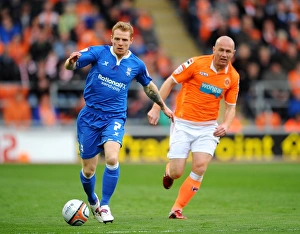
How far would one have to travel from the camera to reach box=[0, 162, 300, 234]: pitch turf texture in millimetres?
9305

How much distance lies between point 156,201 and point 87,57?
402 centimetres

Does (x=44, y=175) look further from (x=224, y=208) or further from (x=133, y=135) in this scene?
(x=224, y=208)

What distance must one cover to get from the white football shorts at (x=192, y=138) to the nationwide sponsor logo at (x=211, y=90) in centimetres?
41

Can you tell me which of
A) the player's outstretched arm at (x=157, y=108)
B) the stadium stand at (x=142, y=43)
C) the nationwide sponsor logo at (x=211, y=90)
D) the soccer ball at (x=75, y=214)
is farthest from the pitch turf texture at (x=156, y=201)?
the stadium stand at (x=142, y=43)

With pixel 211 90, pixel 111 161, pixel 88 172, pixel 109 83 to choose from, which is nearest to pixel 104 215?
pixel 111 161

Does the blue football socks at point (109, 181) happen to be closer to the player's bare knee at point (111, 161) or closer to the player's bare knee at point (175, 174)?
the player's bare knee at point (111, 161)

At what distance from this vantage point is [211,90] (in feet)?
36.2

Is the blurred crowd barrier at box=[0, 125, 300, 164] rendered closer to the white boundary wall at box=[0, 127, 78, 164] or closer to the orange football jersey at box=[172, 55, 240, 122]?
the white boundary wall at box=[0, 127, 78, 164]

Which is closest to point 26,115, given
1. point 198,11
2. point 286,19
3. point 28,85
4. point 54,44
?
point 28,85

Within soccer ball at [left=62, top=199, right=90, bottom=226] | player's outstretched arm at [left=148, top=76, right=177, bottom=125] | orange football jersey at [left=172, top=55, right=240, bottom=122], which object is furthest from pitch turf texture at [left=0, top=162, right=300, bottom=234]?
orange football jersey at [left=172, top=55, right=240, bottom=122]

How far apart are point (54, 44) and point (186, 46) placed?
755 cm

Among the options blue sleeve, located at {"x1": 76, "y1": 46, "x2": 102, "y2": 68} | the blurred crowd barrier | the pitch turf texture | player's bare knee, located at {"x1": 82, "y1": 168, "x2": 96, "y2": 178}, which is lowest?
the blurred crowd barrier

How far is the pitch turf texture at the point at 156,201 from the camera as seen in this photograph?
930 centimetres

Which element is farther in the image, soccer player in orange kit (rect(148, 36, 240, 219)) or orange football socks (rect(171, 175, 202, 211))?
soccer player in orange kit (rect(148, 36, 240, 219))
